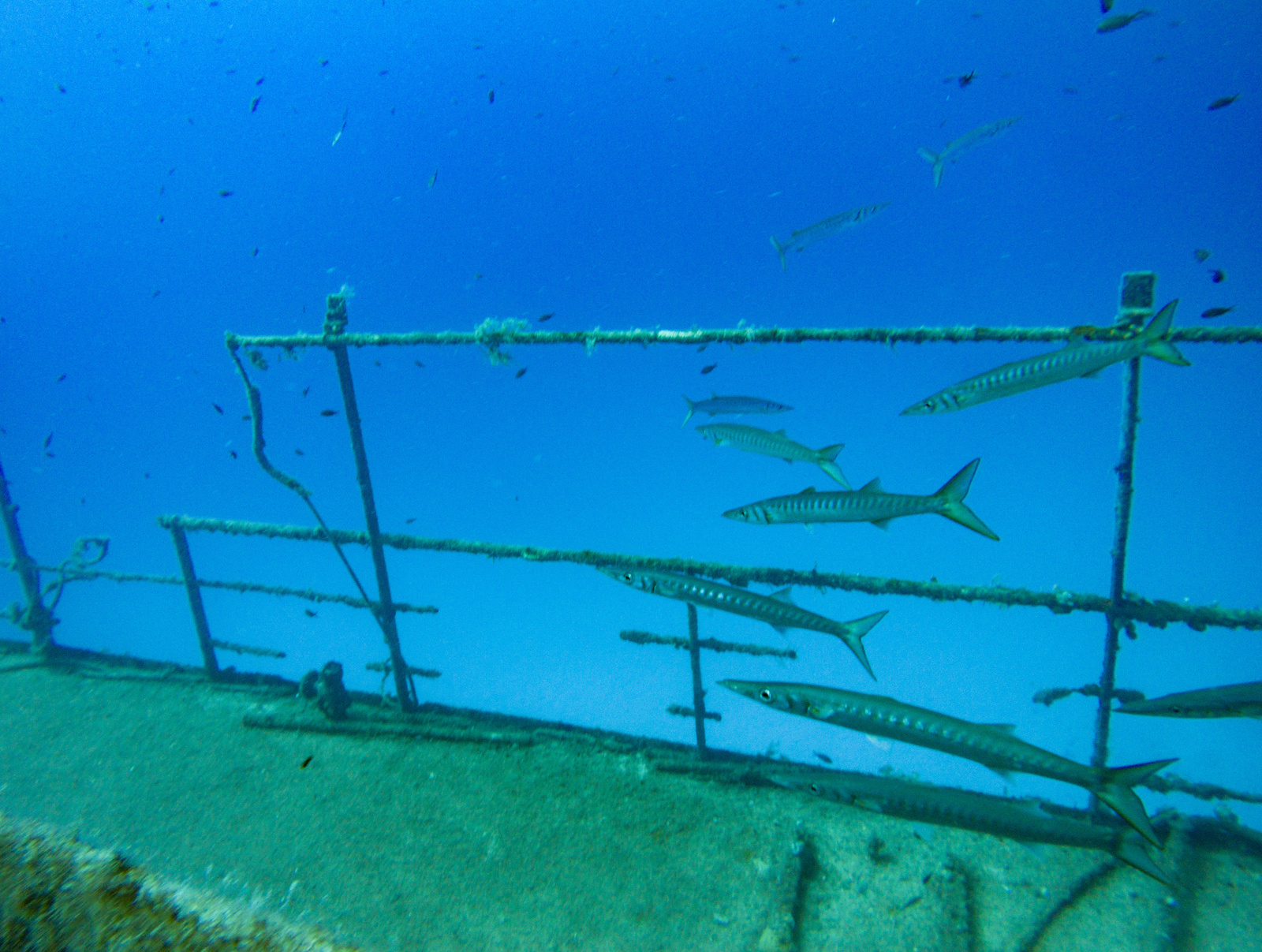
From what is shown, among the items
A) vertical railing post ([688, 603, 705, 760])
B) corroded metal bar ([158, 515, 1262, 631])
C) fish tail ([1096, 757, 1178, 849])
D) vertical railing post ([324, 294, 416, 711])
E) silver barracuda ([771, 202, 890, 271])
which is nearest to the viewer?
fish tail ([1096, 757, 1178, 849])

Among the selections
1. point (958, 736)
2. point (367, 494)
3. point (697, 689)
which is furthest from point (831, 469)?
point (367, 494)

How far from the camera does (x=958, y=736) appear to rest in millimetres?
2834

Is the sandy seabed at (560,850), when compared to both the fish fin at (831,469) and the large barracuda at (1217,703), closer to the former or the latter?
the large barracuda at (1217,703)

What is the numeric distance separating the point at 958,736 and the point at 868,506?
1283 mm

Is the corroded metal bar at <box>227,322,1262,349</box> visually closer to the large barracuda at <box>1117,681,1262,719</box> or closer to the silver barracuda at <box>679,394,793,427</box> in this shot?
the silver barracuda at <box>679,394,793,427</box>

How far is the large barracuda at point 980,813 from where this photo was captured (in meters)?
2.62

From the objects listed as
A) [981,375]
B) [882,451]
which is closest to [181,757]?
[981,375]

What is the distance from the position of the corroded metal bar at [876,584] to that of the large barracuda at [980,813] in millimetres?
1011

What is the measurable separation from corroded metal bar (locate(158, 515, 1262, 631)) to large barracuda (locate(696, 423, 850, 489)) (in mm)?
675

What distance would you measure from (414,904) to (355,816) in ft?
2.99

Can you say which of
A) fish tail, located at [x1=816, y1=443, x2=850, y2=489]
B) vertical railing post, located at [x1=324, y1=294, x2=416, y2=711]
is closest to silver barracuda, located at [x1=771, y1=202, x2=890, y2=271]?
fish tail, located at [x1=816, y1=443, x2=850, y2=489]

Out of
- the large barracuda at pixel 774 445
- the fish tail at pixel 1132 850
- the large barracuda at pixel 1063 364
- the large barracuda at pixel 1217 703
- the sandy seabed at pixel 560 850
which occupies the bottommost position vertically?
the sandy seabed at pixel 560 850

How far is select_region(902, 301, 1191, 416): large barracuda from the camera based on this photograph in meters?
2.88

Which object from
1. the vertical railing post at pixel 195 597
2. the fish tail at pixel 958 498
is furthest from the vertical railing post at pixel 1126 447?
the vertical railing post at pixel 195 597
